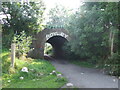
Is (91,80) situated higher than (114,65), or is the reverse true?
(114,65)

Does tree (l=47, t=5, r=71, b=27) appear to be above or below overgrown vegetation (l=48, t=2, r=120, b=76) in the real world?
above

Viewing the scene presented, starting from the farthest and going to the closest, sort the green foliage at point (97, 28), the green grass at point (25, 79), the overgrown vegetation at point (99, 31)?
the green foliage at point (97, 28) → the overgrown vegetation at point (99, 31) → the green grass at point (25, 79)

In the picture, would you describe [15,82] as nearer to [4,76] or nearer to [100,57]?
[4,76]

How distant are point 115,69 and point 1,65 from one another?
487cm

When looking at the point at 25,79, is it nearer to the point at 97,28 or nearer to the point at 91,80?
the point at 91,80

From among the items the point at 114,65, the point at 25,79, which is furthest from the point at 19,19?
the point at 114,65

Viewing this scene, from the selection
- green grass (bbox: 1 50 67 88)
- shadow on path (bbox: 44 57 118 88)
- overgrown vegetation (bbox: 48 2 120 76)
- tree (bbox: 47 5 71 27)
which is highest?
tree (bbox: 47 5 71 27)

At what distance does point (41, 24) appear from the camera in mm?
12742

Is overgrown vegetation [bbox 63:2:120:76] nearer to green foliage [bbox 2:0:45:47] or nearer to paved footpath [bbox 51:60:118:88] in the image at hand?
paved footpath [bbox 51:60:118:88]

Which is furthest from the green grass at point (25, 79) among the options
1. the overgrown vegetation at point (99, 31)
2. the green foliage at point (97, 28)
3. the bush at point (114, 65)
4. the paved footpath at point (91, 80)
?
the green foliage at point (97, 28)

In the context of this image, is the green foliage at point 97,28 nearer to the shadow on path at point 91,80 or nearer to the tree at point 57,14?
the shadow on path at point 91,80

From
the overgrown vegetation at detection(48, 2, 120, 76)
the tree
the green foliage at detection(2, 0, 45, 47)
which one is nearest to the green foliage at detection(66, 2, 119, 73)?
the overgrown vegetation at detection(48, 2, 120, 76)

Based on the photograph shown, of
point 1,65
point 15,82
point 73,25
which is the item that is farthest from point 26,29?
point 15,82

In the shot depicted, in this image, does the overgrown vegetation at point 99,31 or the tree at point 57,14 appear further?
the tree at point 57,14
